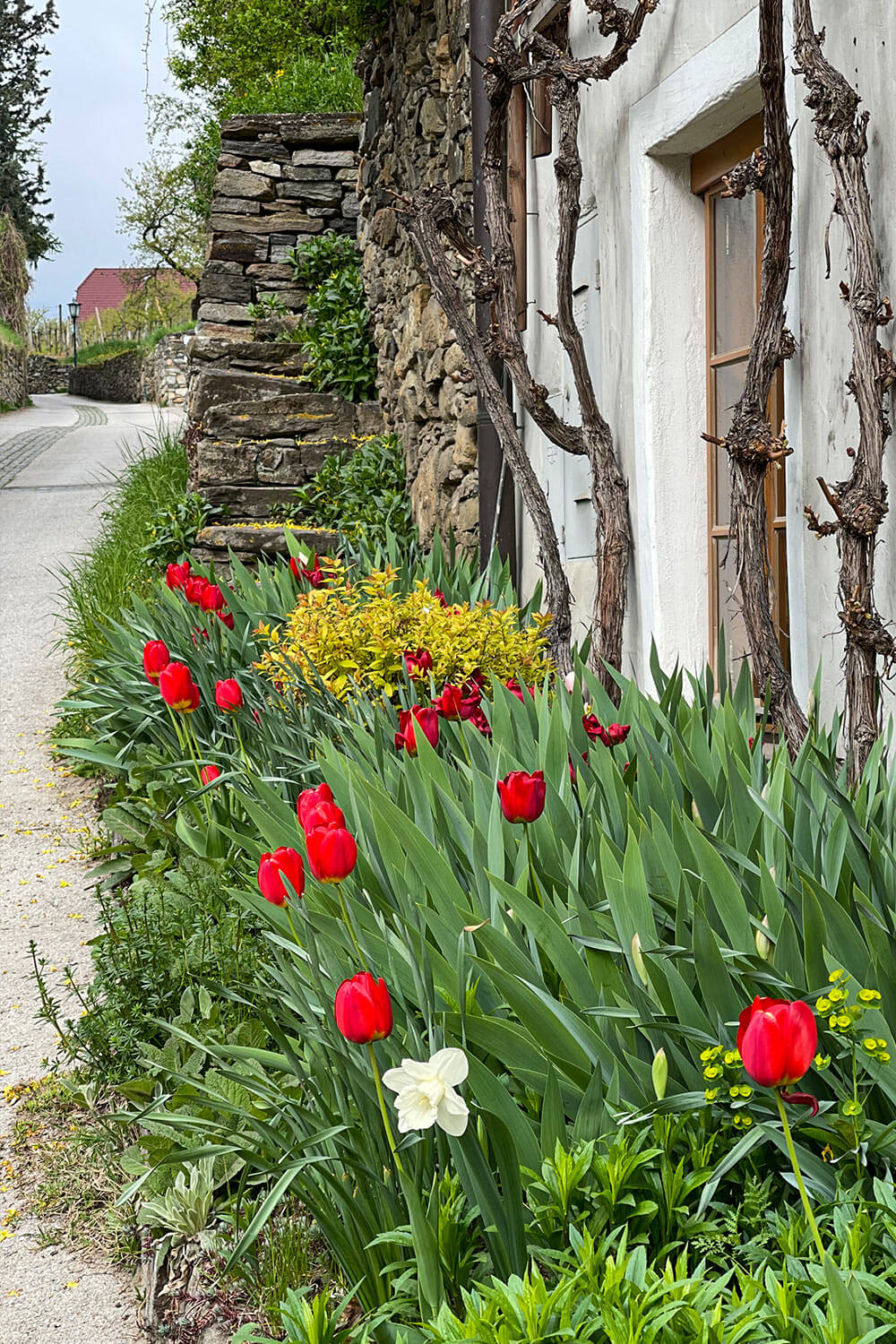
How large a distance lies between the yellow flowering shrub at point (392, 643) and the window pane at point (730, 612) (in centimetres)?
56

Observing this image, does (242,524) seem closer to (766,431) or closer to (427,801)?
(766,431)

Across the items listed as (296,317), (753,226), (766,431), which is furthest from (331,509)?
(766,431)

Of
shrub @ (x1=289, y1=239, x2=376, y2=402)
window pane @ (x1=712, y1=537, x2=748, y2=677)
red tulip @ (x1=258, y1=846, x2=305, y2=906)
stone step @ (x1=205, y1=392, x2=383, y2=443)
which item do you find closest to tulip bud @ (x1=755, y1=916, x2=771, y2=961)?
red tulip @ (x1=258, y1=846, x2=305, y2=906)

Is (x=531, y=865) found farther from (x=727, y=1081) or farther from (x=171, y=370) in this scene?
(x=171, y=370)

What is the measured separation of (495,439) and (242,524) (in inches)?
89.3

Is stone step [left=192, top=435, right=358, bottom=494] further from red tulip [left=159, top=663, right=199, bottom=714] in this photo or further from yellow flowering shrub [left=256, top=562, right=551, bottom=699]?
red tulip [left=159, top=663, right=199, bottom=714]

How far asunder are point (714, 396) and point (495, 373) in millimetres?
1617

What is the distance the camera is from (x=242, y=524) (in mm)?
6836

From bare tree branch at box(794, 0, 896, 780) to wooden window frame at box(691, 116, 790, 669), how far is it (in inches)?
18.2

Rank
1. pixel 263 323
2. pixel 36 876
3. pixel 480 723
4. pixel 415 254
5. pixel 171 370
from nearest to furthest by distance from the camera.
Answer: pixel 480 723 → pixel 36 876 → pixel 415 254 → pixel 263 323 → pixel 171 370

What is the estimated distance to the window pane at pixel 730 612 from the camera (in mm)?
3350

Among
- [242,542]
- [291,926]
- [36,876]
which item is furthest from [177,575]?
[291,926]

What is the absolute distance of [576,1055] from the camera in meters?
1.45

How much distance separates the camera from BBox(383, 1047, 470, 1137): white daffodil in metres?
1.14
